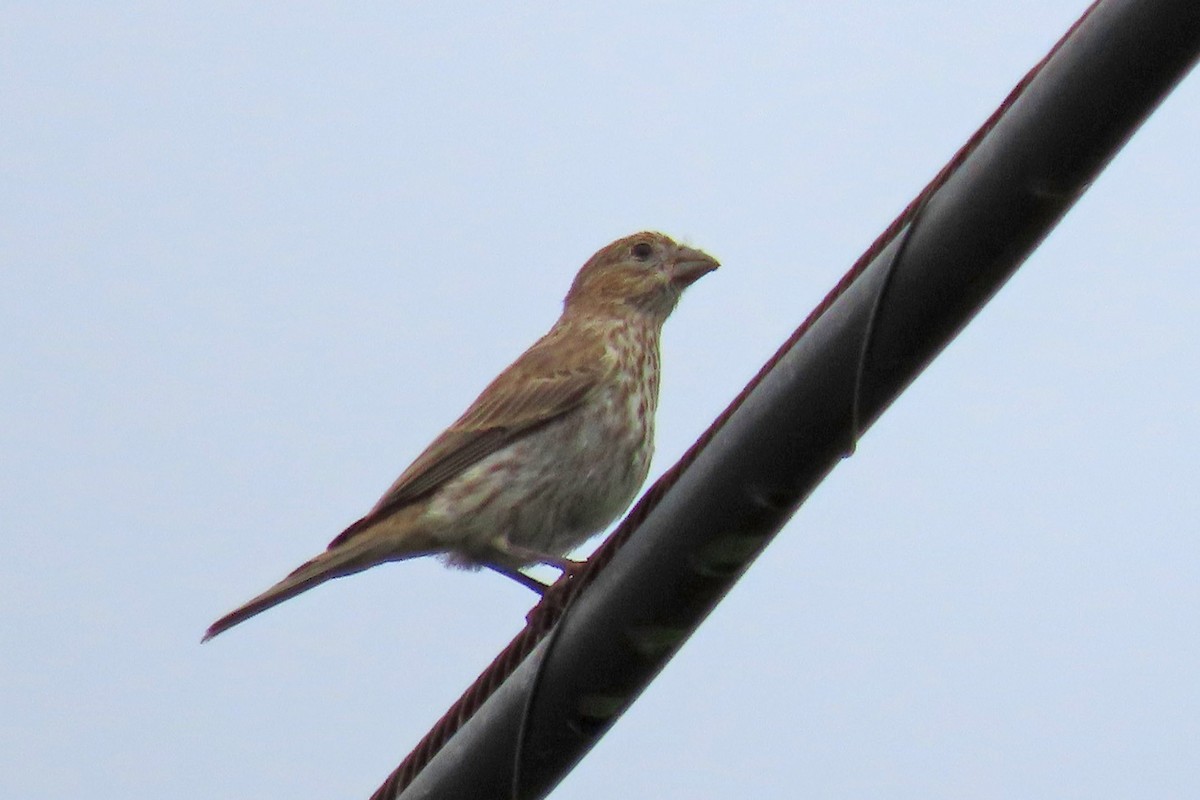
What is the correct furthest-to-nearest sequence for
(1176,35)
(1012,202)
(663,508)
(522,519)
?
(522,519)
(663,508)
(1012,202)
(1176,35)

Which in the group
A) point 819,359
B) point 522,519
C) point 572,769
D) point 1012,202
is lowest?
point 572,769

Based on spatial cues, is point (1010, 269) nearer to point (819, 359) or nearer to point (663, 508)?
point (819, 359)

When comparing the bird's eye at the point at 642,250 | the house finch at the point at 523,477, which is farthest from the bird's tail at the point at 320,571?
the bird's eye at the point at 642,250

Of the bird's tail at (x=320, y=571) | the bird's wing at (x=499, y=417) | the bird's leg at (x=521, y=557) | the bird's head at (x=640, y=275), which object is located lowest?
the bird's tail at (x=320, y=571)

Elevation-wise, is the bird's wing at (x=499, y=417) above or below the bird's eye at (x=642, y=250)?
below

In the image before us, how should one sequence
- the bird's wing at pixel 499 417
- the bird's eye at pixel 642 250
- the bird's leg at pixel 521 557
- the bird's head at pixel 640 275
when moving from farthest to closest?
the bird's eye at pixel 642 250 < the bird's head at pixel 640 275 < the bird's wing at pixel 499 417 < the bird's leg at pixel 521 557

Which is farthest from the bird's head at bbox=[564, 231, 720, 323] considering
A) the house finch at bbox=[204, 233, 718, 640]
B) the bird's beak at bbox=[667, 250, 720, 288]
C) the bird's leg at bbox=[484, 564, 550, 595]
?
the bird's leg at bbox=[484, 564, 550, 595]

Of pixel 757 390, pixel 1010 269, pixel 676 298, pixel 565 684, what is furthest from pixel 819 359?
pixel 676 298

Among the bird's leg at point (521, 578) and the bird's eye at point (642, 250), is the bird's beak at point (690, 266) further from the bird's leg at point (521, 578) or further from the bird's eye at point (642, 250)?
the bird's leg at point (521, 578)
